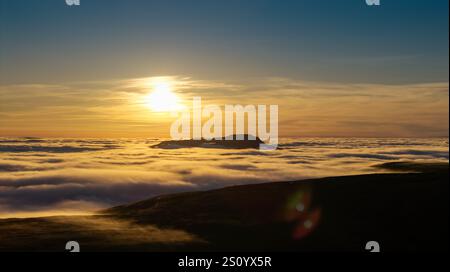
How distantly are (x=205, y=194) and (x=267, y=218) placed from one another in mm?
7612

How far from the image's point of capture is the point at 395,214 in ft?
64.0

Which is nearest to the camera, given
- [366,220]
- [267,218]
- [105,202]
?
[366,220]

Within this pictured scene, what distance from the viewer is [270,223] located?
19.7 meters

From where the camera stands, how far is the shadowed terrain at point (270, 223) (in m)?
16.6

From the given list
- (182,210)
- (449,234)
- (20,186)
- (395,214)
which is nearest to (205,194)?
(182,210)

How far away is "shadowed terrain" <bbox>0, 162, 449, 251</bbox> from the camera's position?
16.6 m

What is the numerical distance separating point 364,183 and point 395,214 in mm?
6660

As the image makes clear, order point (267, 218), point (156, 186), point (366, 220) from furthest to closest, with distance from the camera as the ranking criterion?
point (156, 186), point (267, 218), point (366, 220)
